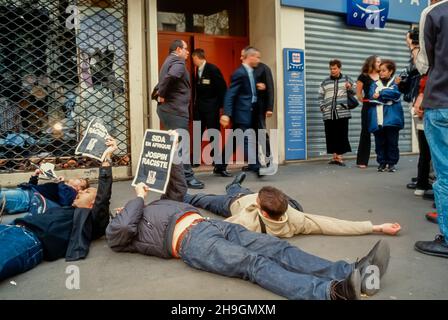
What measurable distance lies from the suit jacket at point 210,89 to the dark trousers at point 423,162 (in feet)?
11.4

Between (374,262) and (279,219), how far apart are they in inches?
40.4

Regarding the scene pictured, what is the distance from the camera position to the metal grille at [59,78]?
662 centimetres

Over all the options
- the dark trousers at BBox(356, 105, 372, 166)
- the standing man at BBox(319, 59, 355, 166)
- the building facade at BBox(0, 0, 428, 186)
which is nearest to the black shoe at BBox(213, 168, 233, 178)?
the building facade at BBox(0, 0, 428, 186)

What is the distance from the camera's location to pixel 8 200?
466 cm

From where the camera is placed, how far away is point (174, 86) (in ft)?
20.3

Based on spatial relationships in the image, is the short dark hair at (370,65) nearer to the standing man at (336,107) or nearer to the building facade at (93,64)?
the standing man at (336,107)

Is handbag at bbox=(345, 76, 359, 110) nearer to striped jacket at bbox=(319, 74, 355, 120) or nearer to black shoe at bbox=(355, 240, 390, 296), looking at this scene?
striped jacket at bbox=(319, 74, 355, 120)

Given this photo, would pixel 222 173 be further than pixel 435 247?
Yes

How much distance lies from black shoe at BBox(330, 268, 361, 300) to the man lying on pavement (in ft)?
6.64

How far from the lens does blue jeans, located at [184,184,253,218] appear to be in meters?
4.63

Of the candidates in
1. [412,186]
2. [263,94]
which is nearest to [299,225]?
[412,186]

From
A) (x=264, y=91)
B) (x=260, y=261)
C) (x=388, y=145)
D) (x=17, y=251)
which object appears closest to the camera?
(x=260, y=261)

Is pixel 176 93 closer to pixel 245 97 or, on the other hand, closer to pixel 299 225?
pixel 245 97
